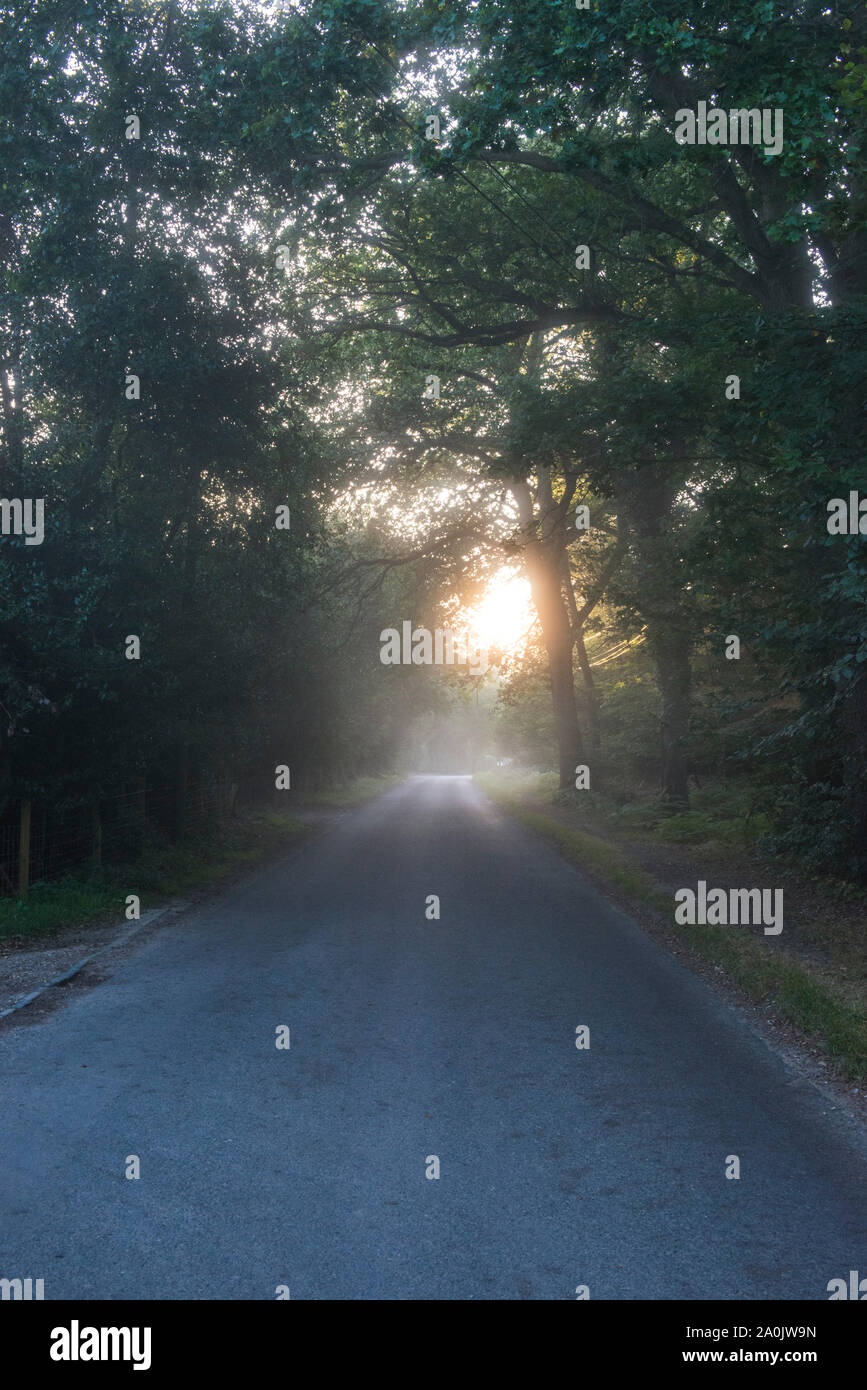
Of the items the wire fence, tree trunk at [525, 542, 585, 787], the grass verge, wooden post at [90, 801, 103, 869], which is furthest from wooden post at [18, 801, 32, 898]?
tree trunk at [525, 542, 585, 787]

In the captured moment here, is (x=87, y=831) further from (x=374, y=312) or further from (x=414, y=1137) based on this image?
(x=414, y=1137)

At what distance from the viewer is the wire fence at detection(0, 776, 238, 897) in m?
13.5

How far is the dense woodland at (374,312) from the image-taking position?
11.5 meters

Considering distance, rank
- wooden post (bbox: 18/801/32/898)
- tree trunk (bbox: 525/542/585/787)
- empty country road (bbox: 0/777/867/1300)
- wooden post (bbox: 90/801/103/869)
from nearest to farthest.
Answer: empty country road (bbox: 0/777/867/1300), wooden post (bbox: 18/801/32/898), wooden post (bbox: 90/801/103/869), tree trunk (bbox: 525/542/585/787)

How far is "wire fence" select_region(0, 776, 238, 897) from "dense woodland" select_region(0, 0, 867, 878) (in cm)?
39

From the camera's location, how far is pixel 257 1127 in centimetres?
564

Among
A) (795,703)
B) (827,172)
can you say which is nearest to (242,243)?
(827,172)

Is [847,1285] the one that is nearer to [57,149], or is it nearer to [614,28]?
[614,28]

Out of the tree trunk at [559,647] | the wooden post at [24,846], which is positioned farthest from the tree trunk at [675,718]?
the wooden post at [24,846]

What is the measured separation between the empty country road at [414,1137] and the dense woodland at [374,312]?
14.0ft

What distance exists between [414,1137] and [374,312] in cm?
1627

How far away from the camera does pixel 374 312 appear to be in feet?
61.8

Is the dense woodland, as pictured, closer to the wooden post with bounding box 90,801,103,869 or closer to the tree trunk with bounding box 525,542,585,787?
A: the wooden post with bounding box 90,801,103,869
